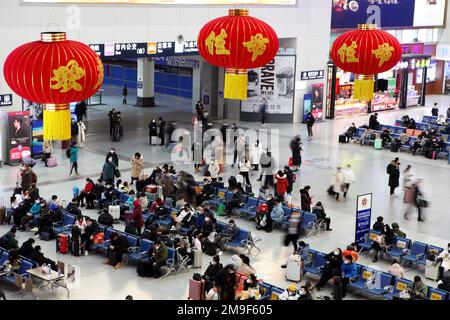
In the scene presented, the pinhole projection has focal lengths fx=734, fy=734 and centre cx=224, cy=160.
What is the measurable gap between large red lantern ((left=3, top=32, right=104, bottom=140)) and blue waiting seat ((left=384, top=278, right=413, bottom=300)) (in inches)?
281

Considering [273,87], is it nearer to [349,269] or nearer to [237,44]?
[349,269]

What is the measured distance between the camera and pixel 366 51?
605 inches

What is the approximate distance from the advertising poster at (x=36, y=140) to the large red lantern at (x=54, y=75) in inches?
616

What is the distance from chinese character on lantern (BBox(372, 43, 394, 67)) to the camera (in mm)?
15312

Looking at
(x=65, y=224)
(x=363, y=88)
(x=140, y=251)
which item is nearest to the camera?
(x=363, y=88)

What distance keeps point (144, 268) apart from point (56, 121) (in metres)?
5.36

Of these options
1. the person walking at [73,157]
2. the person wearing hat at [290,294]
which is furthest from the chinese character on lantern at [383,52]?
the person walking at [73,157]

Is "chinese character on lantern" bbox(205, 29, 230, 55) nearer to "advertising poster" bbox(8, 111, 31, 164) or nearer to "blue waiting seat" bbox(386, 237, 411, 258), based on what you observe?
"blue waiting seat" bbox(386, 237, 411, 258)

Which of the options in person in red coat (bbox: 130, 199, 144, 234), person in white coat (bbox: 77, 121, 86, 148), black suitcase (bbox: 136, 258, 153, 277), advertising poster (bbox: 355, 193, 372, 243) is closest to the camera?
black suitcase (bbox: 136, 258, 153, 277)

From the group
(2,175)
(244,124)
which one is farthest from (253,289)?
(244,124)

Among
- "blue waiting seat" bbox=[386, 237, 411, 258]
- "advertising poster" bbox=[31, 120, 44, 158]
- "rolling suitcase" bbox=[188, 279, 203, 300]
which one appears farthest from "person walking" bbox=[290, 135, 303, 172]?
"rolling suitcase" bbox=[188, 279, 203, 300]

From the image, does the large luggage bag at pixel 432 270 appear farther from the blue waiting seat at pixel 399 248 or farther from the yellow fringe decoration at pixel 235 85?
the yellow fringe decoration at pixel 235 85

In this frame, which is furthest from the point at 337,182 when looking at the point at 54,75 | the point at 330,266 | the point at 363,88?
the point at 54,75

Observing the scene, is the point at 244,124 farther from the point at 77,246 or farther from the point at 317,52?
the point at 77,246
